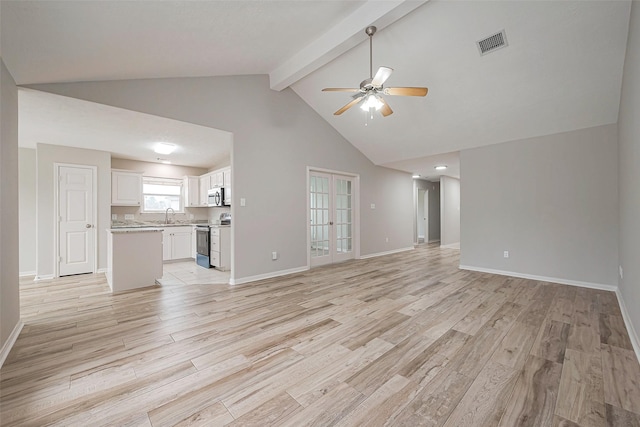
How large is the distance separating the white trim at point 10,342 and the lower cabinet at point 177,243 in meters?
3.57

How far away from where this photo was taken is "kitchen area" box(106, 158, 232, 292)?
13.0ft

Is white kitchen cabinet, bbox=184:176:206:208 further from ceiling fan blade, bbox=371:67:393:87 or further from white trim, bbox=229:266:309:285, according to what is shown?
ceiling fan blade, bbox=371:67:393:87

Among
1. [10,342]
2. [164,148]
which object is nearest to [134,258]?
[10,342]

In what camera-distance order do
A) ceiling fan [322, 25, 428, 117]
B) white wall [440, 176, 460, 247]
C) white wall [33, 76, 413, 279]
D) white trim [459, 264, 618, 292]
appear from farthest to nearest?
white wall [440, 176, 460, 247], white trim [459, 264, 618, 292], white wall [33, 76, 413, 279], ceiling fan [322, 25, 428, 117]

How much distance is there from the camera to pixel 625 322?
2.62 metres

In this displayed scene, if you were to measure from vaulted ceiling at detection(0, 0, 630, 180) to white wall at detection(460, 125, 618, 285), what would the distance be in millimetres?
325

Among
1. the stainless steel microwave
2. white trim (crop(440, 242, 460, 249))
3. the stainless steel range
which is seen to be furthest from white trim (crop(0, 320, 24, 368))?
white trim (crop(440, 242, 460, 249))

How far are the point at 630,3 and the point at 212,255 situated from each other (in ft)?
21.6

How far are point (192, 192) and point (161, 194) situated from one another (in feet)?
2.42

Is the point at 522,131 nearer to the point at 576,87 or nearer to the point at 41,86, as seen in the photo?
the point at 576,87

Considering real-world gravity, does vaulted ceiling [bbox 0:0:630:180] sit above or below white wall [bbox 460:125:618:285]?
above

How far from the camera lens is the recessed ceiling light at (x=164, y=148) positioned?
478 centimetres

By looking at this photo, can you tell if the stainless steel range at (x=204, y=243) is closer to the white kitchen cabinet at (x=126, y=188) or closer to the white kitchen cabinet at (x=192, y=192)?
the white kitchen cabinet at (x=192, y=192)

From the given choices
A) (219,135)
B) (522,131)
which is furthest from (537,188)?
(219,135)
